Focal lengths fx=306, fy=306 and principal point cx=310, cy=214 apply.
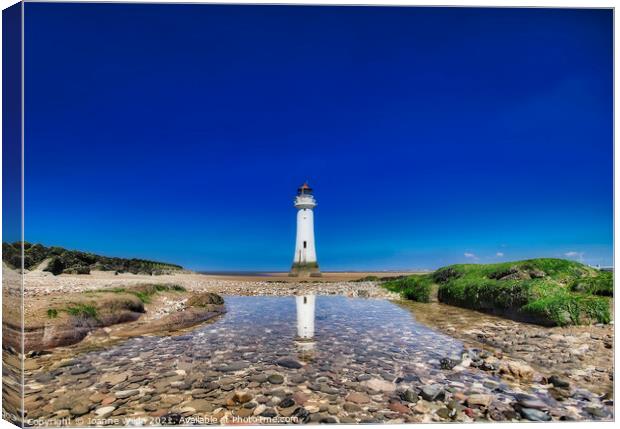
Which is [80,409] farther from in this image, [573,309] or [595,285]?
[595,285]

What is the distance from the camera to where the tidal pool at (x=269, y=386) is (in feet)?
9.95

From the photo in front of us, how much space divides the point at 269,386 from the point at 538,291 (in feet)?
20.8

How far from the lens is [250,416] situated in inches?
119

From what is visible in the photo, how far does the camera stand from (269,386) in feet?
11.5

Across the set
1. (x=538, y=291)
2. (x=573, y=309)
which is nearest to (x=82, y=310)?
(x=573, y=309)

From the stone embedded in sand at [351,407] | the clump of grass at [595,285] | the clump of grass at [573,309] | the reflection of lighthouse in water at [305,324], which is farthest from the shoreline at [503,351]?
the reflection of lighthouse in water at [305,324]

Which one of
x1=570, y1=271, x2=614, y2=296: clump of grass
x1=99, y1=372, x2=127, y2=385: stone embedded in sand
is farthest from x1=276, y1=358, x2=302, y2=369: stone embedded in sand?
x1=570, y1=271, x2=614, y2=296: clump of grass

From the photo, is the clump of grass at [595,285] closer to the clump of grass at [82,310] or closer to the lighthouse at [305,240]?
the clump of grass at [82,310]

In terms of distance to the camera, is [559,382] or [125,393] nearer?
[125,393]

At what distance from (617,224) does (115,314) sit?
8.68 meters

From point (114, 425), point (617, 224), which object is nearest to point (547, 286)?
point (617, 224)

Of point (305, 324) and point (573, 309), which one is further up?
point (573, 309)

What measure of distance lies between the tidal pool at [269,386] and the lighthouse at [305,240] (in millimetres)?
23639

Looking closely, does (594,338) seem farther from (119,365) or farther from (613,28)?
(119,365)
